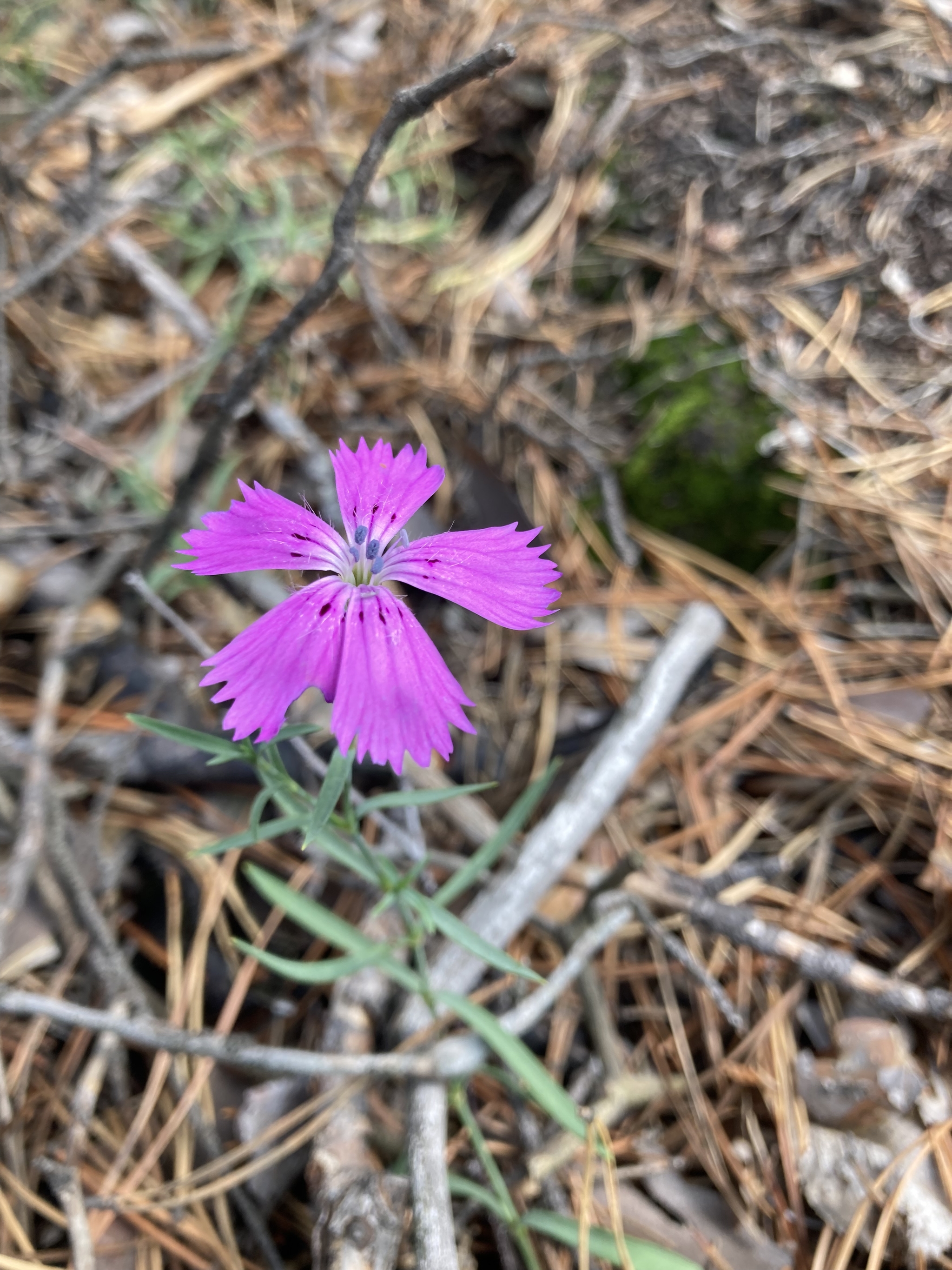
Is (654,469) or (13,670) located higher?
(654,469)

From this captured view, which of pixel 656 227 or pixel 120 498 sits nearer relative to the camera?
pixel 120 498

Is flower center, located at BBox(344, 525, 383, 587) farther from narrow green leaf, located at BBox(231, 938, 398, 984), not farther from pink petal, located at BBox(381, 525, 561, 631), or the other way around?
narrow green leaf, located at BBox(231, 938, 398, 984)

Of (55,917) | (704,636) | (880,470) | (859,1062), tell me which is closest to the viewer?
(859,1062)

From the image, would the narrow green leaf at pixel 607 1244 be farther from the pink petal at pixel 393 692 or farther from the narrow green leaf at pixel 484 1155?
the pink petal at pixel 393 692

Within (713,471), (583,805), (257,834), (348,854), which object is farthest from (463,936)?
(713,471)

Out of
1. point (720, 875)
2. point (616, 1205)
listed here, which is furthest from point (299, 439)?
point (616, 1205)

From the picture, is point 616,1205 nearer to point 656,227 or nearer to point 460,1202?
point 460,1202

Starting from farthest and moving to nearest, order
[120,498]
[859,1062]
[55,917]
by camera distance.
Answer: [120,498]
[55,917]
[859,1062]
